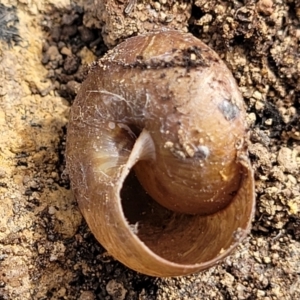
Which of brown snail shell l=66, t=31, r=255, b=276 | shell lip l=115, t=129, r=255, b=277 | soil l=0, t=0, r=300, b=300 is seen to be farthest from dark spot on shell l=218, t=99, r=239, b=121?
soil l=0, t=0, r=300, b=300

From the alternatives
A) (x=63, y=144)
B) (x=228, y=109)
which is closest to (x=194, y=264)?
(x=228, y=109)

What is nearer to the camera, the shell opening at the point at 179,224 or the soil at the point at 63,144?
the shell opening at the point at 179,224

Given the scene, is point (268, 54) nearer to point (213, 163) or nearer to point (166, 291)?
point (213, 163)

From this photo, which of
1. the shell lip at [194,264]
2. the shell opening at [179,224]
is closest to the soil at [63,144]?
the shell opening at [179,224]

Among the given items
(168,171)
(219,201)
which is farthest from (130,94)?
(219,201)

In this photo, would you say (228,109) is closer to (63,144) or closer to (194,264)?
(194,264)

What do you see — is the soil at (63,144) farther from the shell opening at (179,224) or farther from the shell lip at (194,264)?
the shell lip at (194,264)

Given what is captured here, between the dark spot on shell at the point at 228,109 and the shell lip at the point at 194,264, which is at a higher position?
the dark spot on shell at the point at 228,109
